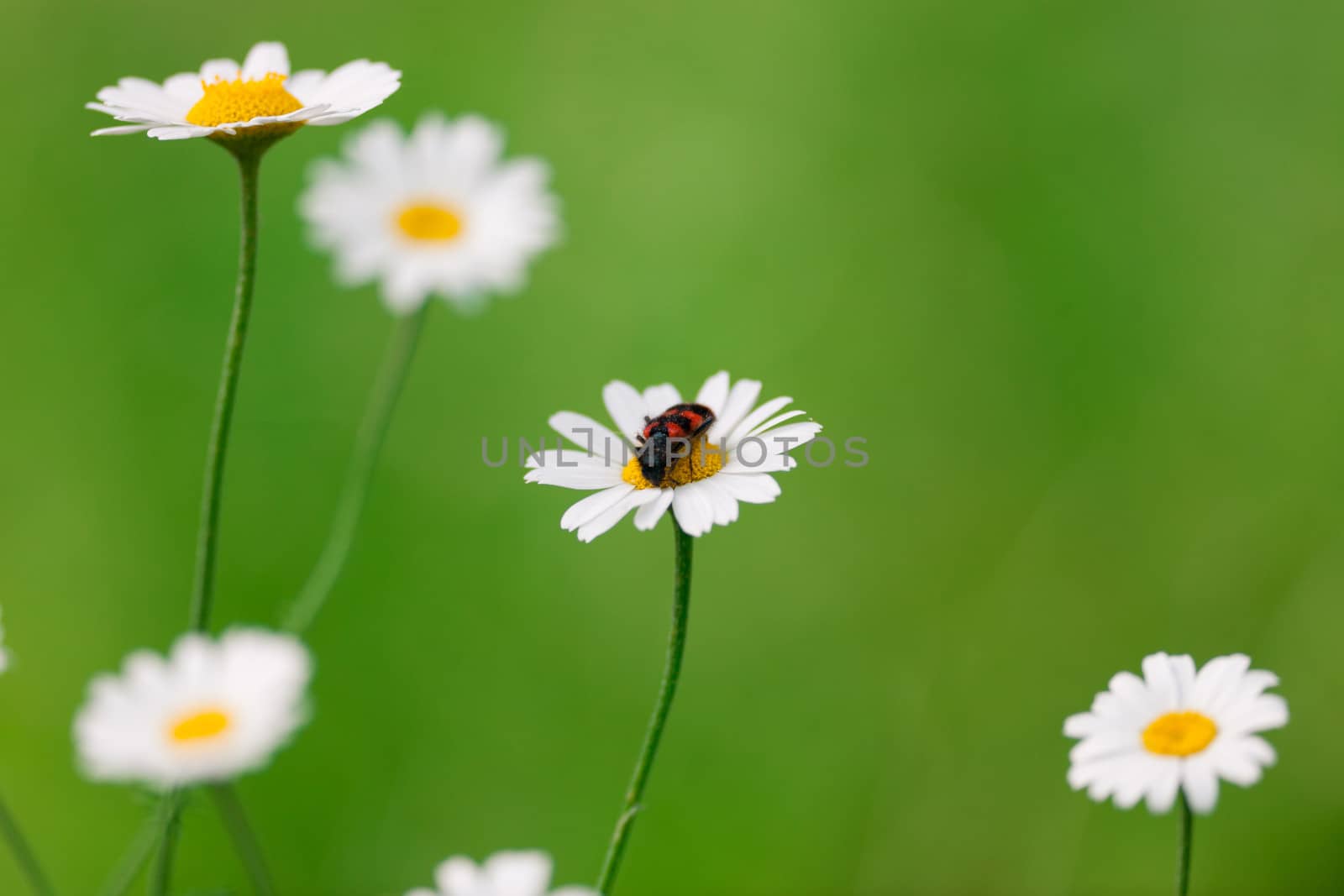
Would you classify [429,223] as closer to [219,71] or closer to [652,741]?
[219,71]

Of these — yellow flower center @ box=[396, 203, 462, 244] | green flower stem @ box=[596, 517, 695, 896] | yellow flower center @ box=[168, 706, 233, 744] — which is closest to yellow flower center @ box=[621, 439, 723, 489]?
green flower stem @ box=[596, 517, 695, 896]

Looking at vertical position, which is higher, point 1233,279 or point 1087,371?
point 1233,279

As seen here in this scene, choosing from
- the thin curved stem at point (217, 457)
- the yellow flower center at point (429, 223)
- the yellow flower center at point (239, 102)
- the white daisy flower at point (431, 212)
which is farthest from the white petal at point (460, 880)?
the yellow flower center at point (429, 223)

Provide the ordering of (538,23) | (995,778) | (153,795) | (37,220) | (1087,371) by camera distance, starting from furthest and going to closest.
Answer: (538,23) < (37,220) < (1087,371) < (995,778) < (153,795)

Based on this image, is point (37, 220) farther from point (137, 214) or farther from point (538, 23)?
point (538, 23)

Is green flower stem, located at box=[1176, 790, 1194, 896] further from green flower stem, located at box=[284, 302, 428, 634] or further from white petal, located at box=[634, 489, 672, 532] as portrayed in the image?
green flower stem, located at box=[284, 302, 428, 634]

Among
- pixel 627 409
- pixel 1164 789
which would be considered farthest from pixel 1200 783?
pixel 627 409

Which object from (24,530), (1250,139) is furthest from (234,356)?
(1250,139)
